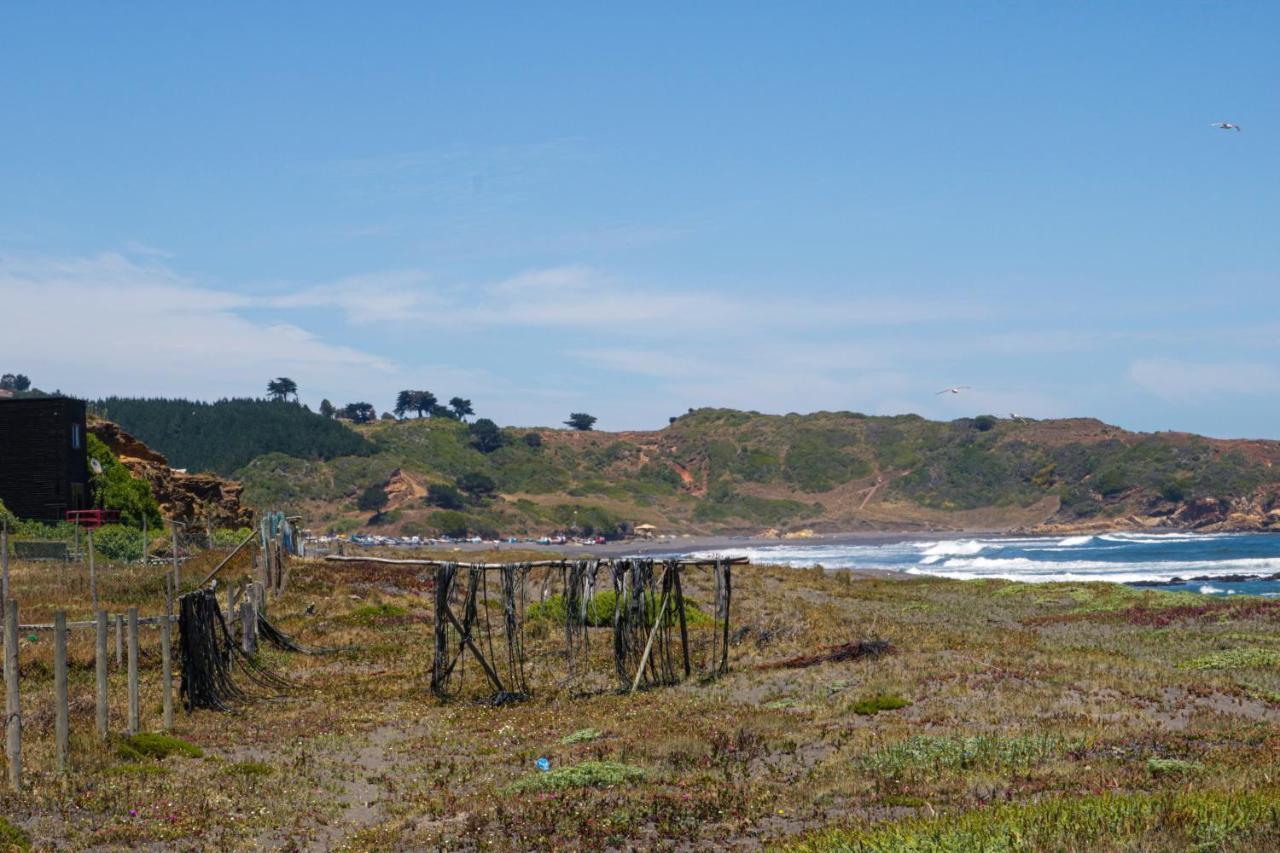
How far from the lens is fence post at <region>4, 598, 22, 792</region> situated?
41.9 ft

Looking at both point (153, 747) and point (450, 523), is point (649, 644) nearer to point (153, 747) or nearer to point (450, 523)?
point (153, 747)

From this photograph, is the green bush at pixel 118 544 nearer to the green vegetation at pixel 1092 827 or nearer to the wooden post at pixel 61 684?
the wooden post at pixel 61 684

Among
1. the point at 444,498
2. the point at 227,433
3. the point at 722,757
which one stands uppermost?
the point at 227,433

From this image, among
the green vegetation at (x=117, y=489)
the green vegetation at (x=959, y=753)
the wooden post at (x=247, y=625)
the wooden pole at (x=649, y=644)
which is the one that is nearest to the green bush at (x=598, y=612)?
the wooden pole at (x=649, y=644)

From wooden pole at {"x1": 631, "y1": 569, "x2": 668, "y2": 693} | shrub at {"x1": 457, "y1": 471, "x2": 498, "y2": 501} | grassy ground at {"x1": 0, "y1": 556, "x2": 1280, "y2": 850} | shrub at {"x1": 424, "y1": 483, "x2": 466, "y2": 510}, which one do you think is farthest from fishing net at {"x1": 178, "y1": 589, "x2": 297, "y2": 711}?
shrub at {"x1": 457, "y1": 471, "x2": 498, "y2": 501}

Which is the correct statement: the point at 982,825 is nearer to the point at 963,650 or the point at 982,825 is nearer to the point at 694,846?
the point at 694,846

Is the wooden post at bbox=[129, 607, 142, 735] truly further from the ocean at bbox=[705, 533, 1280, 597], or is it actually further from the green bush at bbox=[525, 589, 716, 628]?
the ocean at bbox=[705, 533, 1280, 597]

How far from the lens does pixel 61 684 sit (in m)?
14.0

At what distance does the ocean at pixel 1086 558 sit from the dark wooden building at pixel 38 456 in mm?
55174

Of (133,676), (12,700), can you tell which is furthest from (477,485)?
(12,700)

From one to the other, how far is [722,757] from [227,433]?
176 meters

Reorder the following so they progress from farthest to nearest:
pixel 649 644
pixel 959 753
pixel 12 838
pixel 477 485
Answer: pixel 477 485, pixel 649 644, pixel 959 753, pixel 12 838

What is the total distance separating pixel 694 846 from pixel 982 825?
283 centimetres

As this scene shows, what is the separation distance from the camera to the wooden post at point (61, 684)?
1375 cm
